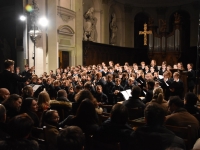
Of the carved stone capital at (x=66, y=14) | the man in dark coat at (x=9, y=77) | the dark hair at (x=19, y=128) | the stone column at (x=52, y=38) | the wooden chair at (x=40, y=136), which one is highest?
the carved stone capital at (x=66, y=14)

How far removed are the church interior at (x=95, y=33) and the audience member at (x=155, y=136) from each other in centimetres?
902

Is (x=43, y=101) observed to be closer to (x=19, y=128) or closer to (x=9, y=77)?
(x=9, y=77)

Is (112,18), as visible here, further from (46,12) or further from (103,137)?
(103,137)

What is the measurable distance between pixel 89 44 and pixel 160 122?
43.3 feet

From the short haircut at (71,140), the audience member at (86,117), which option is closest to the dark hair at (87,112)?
the audience member at (86,117)

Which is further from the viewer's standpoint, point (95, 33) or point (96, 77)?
point (95, 33)

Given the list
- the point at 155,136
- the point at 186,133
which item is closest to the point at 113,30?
the point at 186,133

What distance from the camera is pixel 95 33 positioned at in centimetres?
1795

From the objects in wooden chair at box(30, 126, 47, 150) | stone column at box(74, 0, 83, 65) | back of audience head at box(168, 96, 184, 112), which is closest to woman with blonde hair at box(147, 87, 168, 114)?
back of audience head at box(168, 96, 184, 112)

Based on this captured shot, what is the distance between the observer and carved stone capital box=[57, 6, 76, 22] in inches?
562

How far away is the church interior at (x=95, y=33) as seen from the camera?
1325 cm

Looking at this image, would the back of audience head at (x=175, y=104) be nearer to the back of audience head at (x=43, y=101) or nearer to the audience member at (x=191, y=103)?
the audience member at (x=191, y=103)

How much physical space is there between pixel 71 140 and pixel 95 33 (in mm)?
15946

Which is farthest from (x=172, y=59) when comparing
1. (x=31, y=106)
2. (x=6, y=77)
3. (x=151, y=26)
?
(x=31, y=106)
